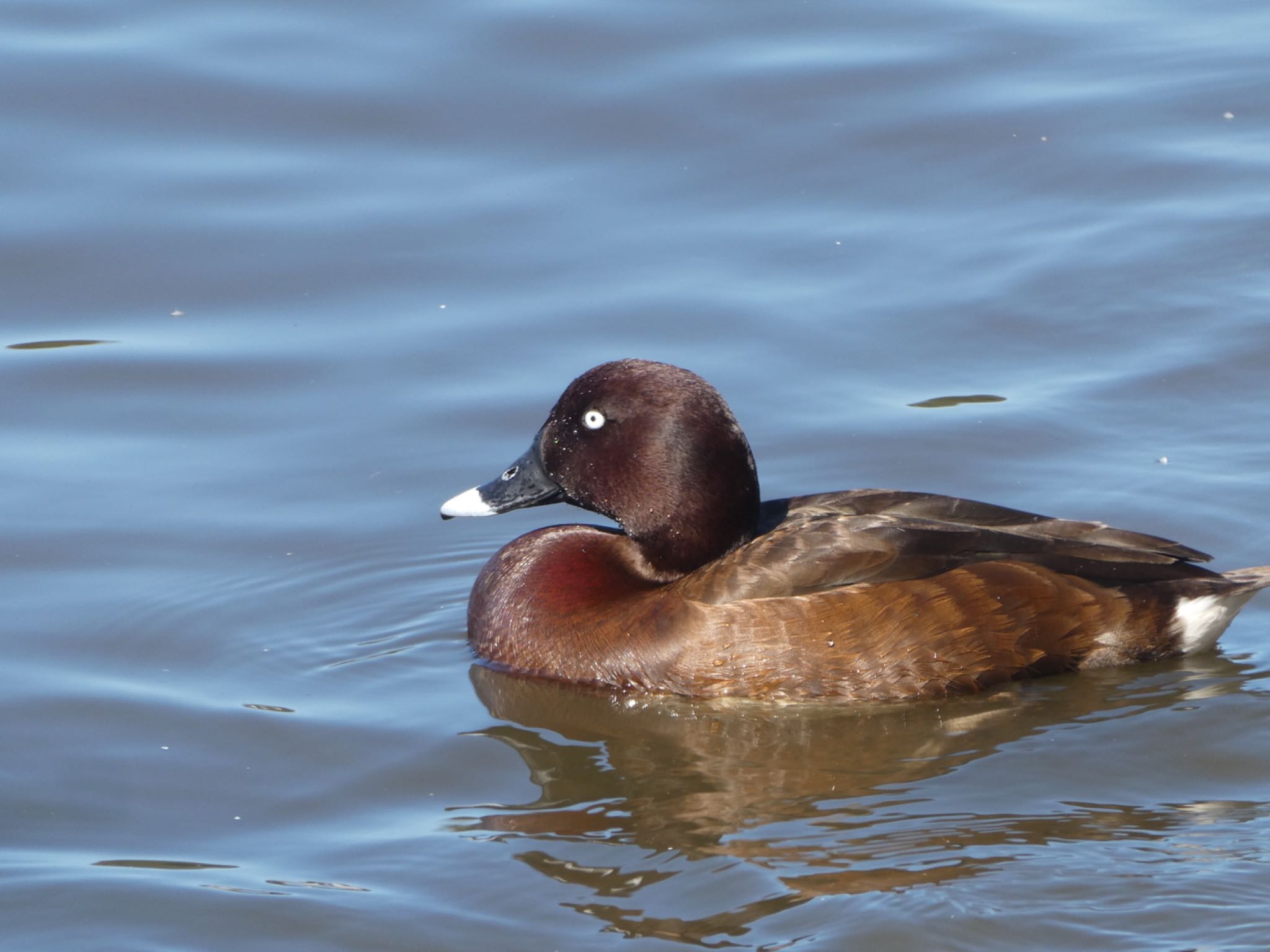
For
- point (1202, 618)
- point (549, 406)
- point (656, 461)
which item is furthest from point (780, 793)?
point (549, 406)

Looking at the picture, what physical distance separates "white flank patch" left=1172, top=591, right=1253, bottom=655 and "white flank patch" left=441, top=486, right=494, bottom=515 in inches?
96.6

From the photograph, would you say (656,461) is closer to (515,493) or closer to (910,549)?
(515,493)

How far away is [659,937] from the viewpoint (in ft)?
15.8

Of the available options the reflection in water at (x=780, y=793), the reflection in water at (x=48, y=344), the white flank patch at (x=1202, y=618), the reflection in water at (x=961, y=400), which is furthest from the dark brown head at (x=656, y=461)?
the reflection in water at (x=48, y=344)

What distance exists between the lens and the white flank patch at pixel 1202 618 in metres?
6.49

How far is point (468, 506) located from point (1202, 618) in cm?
262

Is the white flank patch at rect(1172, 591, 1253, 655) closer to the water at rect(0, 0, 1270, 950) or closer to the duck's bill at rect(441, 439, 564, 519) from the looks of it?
the water at rect(0, 0, 1270, 950)

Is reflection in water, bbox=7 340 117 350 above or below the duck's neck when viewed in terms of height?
above

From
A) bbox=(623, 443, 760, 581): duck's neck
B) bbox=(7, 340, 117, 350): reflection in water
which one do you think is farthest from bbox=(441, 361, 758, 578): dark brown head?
bbox=(7, 340, 117, 350): reflection in water

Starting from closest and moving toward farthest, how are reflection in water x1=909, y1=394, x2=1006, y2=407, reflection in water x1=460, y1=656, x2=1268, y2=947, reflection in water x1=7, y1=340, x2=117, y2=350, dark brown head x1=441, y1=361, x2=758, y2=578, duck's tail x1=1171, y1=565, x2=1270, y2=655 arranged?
1. reflection in water x1=460, y1=656, x2=1268, y2=947
2. duck's tail x1=1171, y1=565, x2=1270, y2=655
3. dark brown head x1=441, y1=361, x2=758, y2=578
4. reflection in water x1=909, y1=394, x2=1006, y2=407
5. reflection in water x1=7, y1=340, x2=117, y2=350

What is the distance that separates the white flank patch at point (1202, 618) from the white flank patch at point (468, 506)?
2453mm

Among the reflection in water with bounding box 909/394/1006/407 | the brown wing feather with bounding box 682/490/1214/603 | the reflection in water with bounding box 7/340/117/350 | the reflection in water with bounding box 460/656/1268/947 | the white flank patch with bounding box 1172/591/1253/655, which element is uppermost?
the reflection in water with bounding box 7/340/117/350

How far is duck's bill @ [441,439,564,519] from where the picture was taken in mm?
6973

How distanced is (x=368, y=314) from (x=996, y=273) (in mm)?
3058
